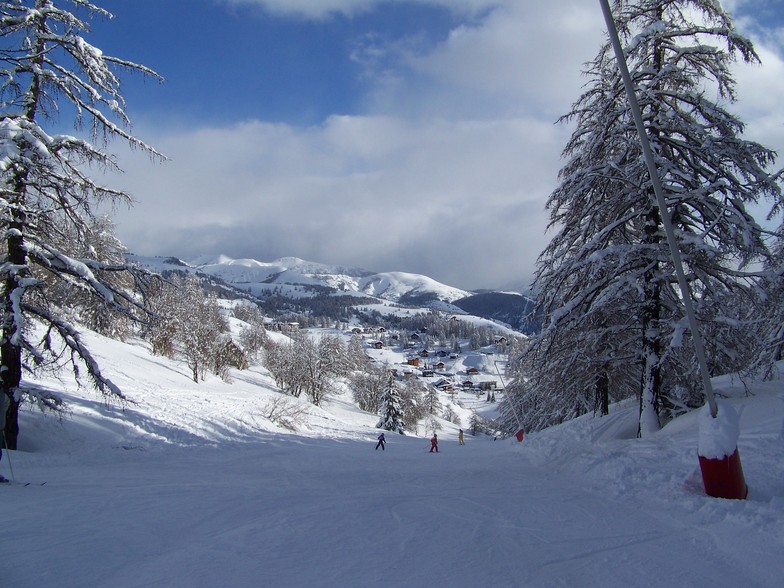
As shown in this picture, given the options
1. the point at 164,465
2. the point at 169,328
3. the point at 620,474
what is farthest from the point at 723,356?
the point at 169,328

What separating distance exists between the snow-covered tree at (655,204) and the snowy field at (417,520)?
2.19m

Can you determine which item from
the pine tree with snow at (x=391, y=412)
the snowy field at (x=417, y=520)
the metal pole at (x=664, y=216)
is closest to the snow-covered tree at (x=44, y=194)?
the snowy field at (x=417, y=520)

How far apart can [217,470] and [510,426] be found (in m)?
30.8

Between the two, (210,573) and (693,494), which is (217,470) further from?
(693,494)

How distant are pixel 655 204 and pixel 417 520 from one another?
847 centimetres

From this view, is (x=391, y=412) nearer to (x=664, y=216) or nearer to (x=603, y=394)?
(x=603, y=394)

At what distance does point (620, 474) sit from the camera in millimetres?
7934

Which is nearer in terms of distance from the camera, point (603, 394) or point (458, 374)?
point (603, 394)

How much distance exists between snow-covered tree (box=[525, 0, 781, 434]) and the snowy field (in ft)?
7.20

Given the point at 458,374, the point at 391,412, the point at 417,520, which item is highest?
the point at 417,520

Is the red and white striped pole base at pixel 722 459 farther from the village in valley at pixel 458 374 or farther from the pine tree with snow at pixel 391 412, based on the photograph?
the village in valley at pixel 458 374

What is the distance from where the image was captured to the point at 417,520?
5941 millimetres

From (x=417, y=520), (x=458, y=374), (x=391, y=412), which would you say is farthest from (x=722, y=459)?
(x=458, y=374)

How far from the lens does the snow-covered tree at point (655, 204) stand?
370 inches
